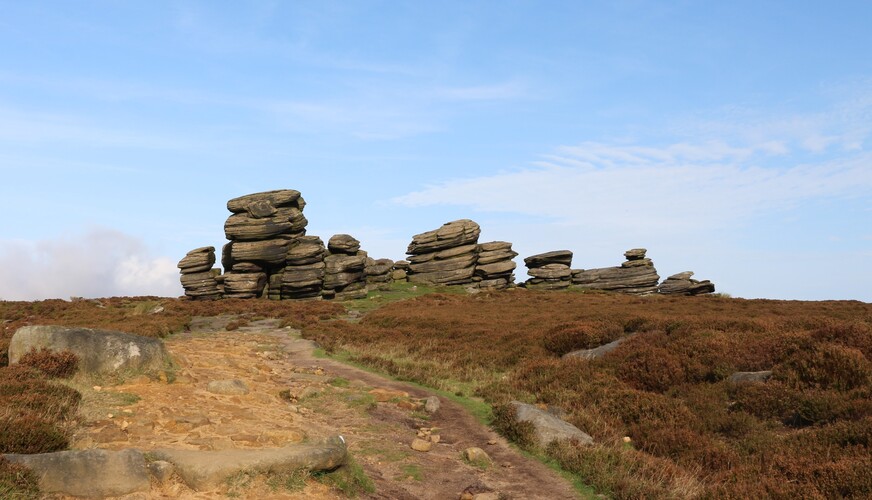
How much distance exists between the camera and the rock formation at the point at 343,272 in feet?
192

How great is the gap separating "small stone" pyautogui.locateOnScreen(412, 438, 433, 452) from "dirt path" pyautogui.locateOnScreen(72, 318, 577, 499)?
12 cm

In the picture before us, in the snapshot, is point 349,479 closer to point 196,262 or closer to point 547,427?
point 547,427

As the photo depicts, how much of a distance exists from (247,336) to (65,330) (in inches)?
642

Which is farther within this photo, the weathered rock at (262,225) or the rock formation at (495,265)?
the rock formation at (495,265)

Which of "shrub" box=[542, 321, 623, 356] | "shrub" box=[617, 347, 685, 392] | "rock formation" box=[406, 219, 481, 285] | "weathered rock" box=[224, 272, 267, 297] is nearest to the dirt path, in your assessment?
"shrub" box=[617, 347, 685, 392]

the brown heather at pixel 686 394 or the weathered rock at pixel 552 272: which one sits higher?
the weathered rock at pixel 552 272

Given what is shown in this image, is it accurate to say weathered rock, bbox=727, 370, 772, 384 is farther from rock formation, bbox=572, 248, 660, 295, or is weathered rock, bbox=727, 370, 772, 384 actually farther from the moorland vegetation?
rock formation, bbox=572, 248, 660, 295

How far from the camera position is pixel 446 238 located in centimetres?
7038

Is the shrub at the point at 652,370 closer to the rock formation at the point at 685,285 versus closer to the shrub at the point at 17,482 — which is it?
the shrub at the point at 17,482

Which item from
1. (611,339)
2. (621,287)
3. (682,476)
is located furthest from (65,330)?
(621,287)

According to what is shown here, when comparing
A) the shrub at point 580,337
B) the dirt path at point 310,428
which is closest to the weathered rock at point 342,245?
the shrub at point 580,337

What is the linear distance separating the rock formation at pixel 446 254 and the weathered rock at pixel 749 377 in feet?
170

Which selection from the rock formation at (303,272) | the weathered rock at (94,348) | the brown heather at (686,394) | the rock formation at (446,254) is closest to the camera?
the brown heather at (686,394)

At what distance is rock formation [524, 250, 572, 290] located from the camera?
6956cm
